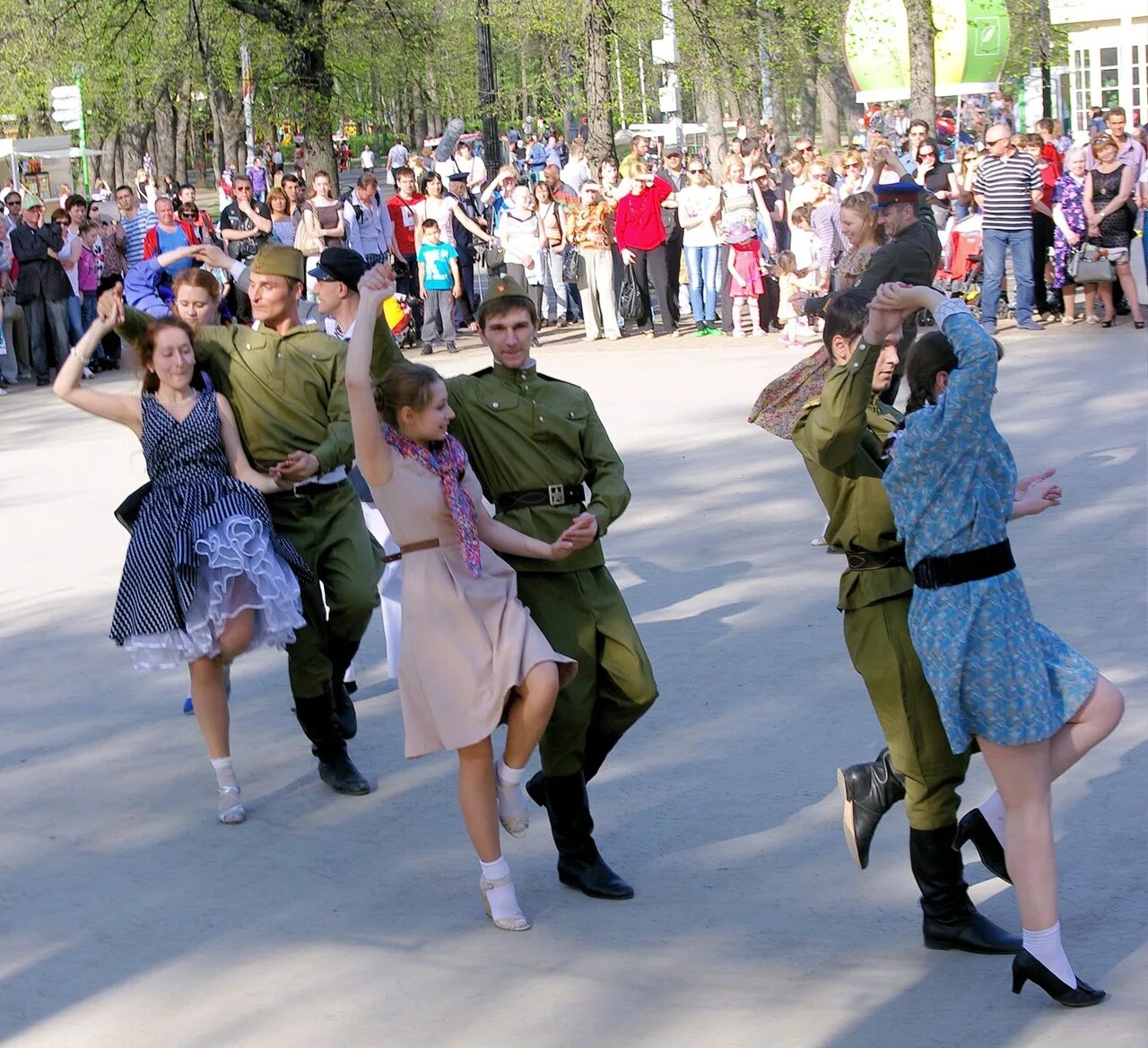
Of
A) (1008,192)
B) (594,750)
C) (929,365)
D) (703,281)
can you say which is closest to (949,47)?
(703,281)

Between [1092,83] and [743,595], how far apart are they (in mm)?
37883

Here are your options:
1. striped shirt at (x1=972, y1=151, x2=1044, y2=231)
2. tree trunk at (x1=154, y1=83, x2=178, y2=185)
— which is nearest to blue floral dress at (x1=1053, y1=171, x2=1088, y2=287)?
striped shirt at (x1=972, y1=151, x2=1044, y2=231)

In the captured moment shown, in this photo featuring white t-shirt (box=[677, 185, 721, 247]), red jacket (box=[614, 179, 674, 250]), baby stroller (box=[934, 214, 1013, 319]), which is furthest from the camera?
red jacket (box=[614, 179, 674, 250])

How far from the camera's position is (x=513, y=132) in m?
55.3

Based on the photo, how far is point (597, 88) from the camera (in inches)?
899

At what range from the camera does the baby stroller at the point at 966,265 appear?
17734 millimetres

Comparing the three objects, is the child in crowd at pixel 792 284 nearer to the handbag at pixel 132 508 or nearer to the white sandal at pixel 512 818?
the handbag at pixel 132 508

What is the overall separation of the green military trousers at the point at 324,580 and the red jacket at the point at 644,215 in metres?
12.2

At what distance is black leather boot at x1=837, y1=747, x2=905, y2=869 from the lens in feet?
15.9

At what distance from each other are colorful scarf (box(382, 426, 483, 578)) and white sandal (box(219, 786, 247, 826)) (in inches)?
67.0

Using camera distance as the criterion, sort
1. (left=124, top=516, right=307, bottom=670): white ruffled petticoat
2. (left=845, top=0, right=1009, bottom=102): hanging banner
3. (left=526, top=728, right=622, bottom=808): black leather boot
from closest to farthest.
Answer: (left=526, top=728, right=622, bottom=808): black leather boot, (left=124, top=516, right=307, bottom=670): white ruffled petticoat, (left=845, top=0, right=1009, bottom=102): hanging banner

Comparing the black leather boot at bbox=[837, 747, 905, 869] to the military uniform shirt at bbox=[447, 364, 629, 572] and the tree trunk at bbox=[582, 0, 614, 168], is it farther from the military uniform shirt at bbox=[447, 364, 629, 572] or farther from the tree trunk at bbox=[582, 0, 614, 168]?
the tree trunk at bbox=[582, 0, 614, 168]

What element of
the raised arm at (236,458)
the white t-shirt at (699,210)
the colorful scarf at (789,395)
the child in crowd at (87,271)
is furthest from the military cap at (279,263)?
the child in crowd at (87,271)

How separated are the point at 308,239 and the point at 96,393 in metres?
12.2
